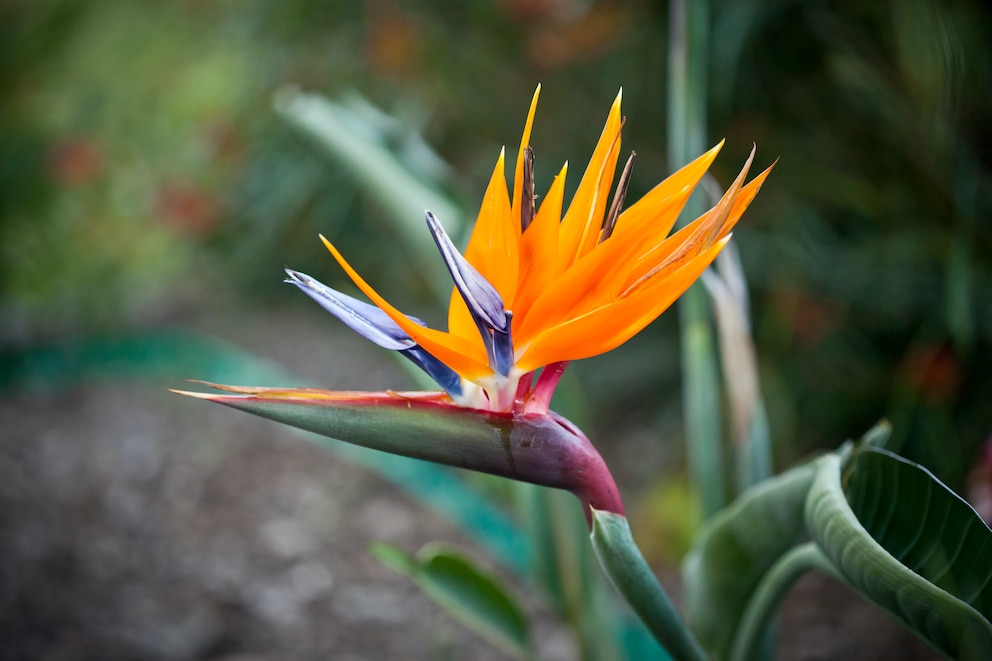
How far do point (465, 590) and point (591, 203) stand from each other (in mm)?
356

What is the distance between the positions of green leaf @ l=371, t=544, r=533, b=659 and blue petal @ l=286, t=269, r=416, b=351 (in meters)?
0.24

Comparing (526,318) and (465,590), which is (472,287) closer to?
(526,318)

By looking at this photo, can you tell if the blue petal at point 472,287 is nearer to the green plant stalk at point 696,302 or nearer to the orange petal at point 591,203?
the orange petal at point 591,203

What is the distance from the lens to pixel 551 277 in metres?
0.34

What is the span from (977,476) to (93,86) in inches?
77.9

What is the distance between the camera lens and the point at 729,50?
1004 mm

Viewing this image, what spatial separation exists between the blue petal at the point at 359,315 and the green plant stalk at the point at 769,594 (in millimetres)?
248

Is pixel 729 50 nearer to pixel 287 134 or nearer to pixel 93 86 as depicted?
pixel 287 134

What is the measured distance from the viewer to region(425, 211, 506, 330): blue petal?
30 centimetres

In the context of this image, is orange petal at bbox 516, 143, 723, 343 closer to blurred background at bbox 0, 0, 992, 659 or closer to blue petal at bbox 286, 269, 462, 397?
blue petal at bbox 286, 269, 462, 397

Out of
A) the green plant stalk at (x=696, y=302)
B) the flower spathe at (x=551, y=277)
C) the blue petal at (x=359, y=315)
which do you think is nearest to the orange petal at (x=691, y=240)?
the flower spathe at (x=551, y=277)

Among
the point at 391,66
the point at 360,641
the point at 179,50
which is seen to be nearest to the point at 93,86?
the point at 179,50

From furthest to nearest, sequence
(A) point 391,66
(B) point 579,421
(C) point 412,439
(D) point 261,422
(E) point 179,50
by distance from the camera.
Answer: (E) point 179,50 → (D) point 261,422 → (A) point 391,66 → (B) point 579,421 → (C) point 412,439

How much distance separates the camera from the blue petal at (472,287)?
30cm
